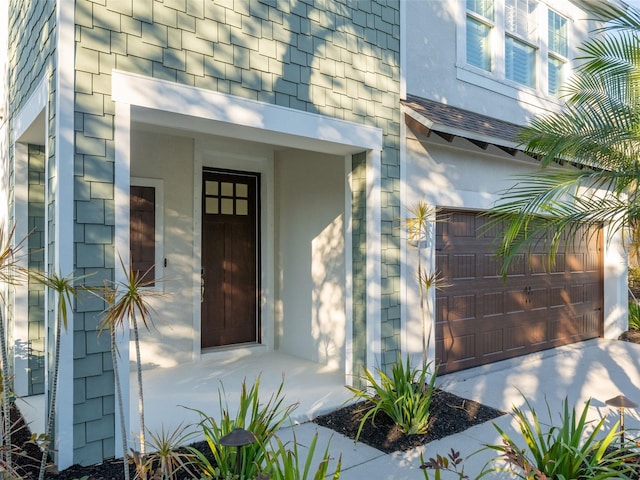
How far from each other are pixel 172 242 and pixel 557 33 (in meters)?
7.57

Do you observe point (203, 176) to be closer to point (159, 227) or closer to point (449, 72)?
point (159, 227)

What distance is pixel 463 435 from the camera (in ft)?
14.9

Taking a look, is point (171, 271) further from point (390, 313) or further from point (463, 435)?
point (463, 435)

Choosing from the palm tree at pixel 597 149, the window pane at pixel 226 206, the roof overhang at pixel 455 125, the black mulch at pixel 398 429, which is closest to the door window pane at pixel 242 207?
the window pane at pixel 226 206

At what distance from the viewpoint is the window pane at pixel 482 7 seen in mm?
7349

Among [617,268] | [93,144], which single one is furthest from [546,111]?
[93,144]

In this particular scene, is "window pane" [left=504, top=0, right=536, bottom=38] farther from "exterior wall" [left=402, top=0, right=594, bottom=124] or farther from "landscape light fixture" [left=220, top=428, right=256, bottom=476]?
"landscape light fixture" [left=220, top=428, right=256, bottom=476]

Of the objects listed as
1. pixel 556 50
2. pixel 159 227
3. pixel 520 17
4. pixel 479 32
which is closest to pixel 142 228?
pixel 159 227

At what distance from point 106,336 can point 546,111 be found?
7878 mm

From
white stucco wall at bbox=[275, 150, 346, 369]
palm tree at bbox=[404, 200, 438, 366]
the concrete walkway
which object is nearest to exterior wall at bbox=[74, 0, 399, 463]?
palm tree at bbox=[404, 200, 438, 366]

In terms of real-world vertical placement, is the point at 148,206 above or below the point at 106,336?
above

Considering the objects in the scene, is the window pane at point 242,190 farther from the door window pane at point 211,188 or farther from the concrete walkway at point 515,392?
the concrete walkway at point 515,392

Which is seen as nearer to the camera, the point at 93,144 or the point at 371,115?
the point at 93,144

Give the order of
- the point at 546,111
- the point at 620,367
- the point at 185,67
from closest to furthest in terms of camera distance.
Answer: the point at 185,67 < the point at 620,367 < the point at 546,111
